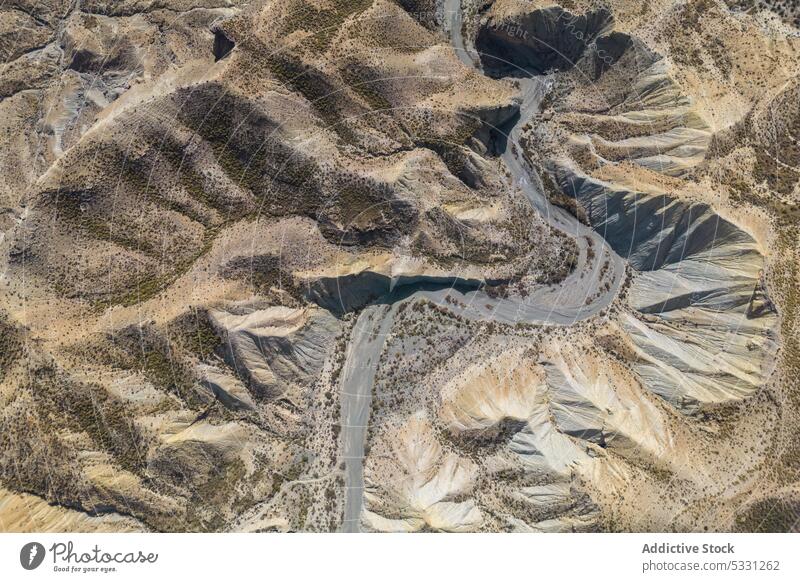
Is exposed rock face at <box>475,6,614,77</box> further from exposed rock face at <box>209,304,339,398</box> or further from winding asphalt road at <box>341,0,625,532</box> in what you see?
exposed rock face at <box>209,304,339,398</box>

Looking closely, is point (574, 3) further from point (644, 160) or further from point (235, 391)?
point (235, 391)

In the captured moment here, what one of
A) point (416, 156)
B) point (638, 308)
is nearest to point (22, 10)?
point (416, 156)

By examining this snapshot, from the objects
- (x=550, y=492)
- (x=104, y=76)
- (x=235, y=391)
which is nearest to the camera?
(x=550, y=492)
